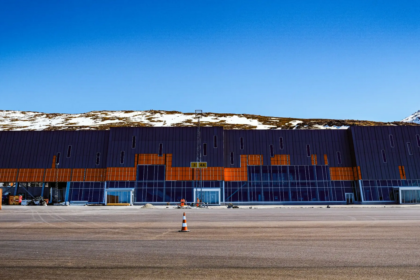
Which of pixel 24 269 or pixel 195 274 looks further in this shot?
pixel 24 269

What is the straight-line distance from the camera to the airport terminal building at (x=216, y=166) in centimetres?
6106

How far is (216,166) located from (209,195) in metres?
6.08

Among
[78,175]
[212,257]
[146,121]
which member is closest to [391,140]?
[78,175]

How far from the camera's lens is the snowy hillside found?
114 metres

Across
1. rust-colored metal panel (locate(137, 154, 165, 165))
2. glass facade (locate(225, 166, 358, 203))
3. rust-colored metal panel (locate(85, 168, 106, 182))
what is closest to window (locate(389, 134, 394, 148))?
glass facade (locate(225, 166, 358, 203))

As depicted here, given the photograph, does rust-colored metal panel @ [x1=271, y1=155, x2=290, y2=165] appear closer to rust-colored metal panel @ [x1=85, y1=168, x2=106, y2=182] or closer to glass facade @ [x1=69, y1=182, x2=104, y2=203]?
rust-colored metal panel @ [x1=85, y1=168, x2=106, y2=182]

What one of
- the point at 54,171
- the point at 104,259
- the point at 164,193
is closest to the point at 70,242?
the point at 104,259

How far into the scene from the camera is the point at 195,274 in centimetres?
714

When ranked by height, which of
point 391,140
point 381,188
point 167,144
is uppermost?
point 391,140

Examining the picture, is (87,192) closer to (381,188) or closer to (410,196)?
(381,188)

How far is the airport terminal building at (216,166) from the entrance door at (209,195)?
197 millimetres

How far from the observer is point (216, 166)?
62.6 m

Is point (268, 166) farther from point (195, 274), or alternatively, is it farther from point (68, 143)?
point (195, 274)

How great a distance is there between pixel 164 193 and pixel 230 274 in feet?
179
